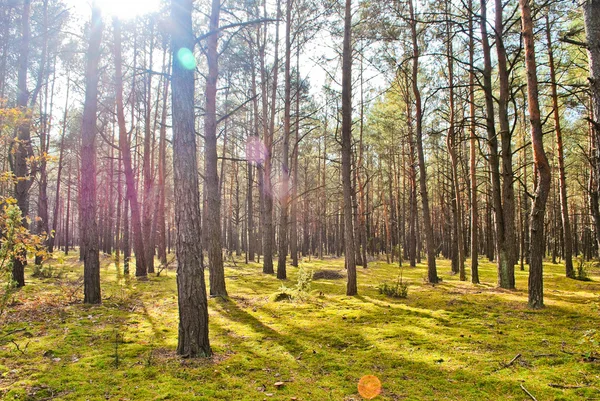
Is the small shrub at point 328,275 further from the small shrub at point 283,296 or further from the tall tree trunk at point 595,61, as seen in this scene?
the tall tree trunk at point 595,61

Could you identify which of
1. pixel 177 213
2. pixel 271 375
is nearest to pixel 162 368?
pixel 271 375

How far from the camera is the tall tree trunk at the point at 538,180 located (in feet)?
20.2

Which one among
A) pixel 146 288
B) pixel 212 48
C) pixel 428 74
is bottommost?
pixel 146 288

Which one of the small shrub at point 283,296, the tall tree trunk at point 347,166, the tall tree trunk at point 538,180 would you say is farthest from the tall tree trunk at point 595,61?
the small shrub at point 283,296

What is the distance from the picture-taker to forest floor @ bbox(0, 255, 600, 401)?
3410mm

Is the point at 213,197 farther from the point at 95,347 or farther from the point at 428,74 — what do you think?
the point at 428,74

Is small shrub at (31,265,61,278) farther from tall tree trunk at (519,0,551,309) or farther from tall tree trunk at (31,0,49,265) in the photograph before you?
tall tree trunk at (519,0,551,309)

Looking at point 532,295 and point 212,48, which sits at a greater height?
point 212,48

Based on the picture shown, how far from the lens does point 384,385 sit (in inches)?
142

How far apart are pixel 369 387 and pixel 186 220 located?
289 cm

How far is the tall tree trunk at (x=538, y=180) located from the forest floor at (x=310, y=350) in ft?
1.89

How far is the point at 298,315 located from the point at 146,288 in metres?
6.20

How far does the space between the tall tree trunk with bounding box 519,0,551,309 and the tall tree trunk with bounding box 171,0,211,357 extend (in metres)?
5.88

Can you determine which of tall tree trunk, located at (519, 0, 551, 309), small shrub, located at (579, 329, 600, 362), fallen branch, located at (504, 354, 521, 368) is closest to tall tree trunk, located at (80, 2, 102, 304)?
fallen branch, located at (504, 354, 521, 368)
